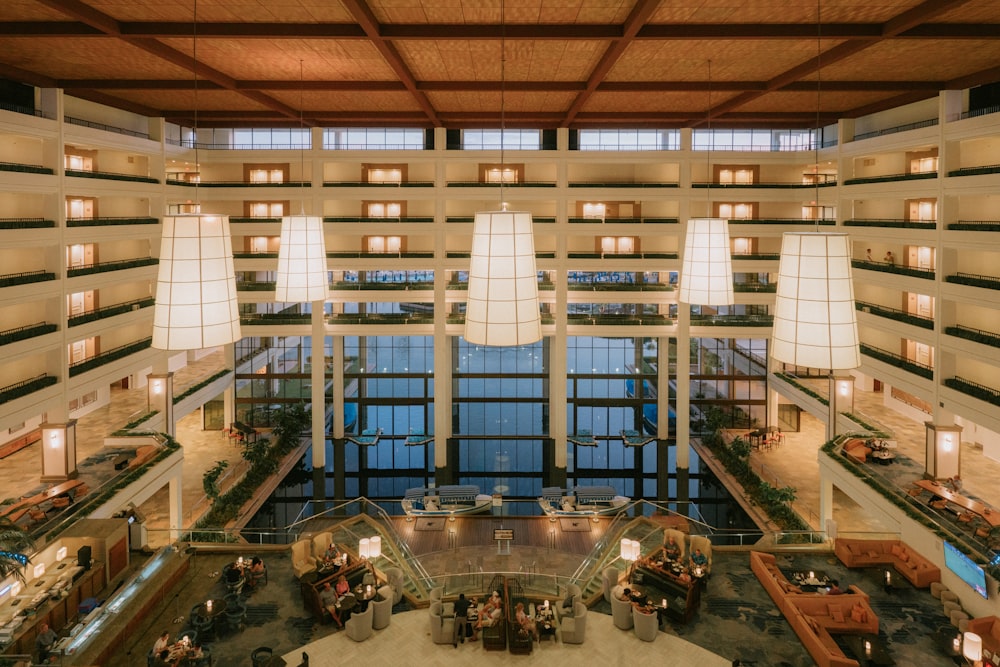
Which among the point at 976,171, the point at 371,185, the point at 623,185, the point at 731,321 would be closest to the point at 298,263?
the point at 976,171

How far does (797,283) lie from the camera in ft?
20.9

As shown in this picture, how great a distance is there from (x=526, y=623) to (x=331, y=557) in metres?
5.88

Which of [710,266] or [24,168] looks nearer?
[710,266]

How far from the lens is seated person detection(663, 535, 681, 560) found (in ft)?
56.0

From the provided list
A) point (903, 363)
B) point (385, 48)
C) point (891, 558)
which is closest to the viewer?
point (385, 48)

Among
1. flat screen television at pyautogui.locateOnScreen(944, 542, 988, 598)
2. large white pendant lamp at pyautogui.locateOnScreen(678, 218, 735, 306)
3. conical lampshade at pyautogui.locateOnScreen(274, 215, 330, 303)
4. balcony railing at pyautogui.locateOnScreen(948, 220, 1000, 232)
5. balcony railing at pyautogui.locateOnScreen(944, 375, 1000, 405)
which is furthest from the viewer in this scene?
balcony railing at pyautogui.locateOnScreen(948, 220, 1000, 232)

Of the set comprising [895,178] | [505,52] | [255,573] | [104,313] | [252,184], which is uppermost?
[505,52]

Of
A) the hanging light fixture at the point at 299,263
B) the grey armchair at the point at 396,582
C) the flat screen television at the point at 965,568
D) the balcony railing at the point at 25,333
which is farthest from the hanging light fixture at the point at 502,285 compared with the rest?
the balcony railing at the point at 25,333

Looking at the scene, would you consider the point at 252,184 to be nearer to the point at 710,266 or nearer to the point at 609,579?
the point at 609,579

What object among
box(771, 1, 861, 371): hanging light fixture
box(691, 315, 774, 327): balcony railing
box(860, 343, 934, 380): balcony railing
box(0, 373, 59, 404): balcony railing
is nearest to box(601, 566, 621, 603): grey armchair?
box(771, 1, 861, 371): hanging light fixture

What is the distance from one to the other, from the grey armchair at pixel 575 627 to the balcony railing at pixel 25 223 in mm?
18503

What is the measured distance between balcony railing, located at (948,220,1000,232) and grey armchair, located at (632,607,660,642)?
48.8 ft

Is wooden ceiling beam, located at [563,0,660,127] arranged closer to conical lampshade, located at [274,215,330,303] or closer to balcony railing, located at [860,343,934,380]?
conical lampshade, located at [274,215,330,303]

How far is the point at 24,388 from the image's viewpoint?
17953mm
